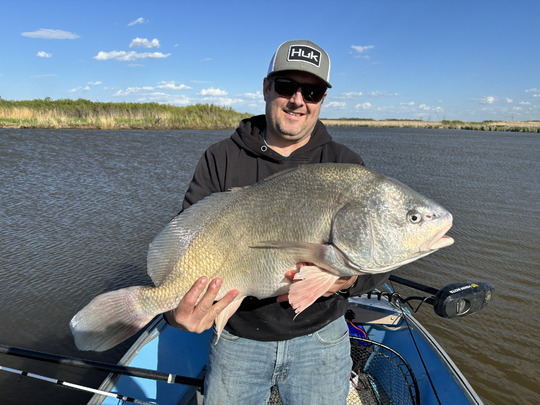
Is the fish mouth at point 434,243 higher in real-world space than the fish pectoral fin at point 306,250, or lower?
higher

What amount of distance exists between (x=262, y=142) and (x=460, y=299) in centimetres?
198

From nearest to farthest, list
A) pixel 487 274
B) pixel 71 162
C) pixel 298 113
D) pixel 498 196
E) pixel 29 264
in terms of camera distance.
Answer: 1. pixel 298 113
2. pixel 29 264
3. pixel 487 274
4. pixel 498 196
5. pixel 71 162

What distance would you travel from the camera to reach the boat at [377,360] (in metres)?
2.75

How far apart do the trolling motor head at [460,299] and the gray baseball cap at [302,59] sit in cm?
189

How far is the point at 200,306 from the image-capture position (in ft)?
6.07

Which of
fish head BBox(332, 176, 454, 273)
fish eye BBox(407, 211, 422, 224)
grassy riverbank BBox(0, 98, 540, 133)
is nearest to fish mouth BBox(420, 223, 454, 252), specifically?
fish head BBox(332, 176, 454, 273)

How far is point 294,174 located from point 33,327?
16.5ft

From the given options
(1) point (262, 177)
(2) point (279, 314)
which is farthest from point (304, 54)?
(2) point (279, 314)

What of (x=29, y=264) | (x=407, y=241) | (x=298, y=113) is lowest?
(x=29, y=264)

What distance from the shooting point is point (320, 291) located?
5.85ft

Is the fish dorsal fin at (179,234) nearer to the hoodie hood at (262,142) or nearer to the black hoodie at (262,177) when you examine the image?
the black hoodie at (262,177)

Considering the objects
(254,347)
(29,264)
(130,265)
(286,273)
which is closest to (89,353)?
(130,265)

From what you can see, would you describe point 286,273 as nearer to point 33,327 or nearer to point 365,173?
point 365,173

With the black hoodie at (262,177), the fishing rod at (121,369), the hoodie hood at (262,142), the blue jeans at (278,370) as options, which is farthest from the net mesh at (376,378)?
the hoodie hood at (262,142)
